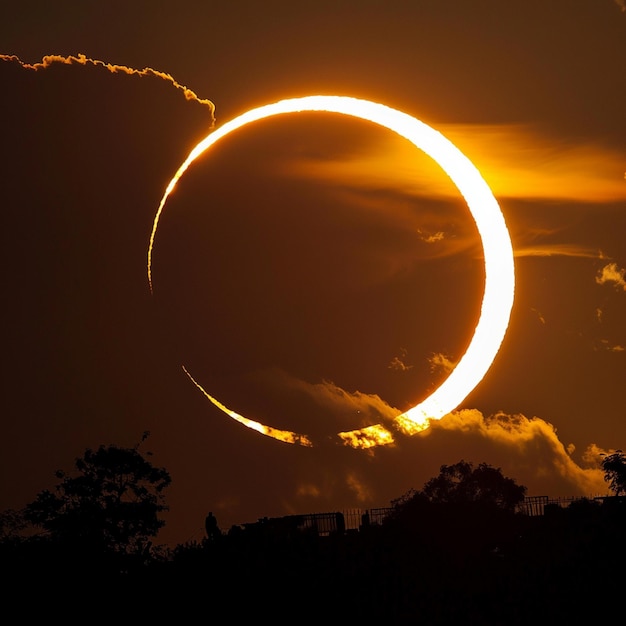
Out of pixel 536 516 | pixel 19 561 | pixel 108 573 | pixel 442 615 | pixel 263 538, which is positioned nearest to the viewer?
pixel 442 615

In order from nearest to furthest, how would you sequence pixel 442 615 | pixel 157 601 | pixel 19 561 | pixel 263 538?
pixel 442 615
pixel 157 601
pixel 263 538
pixel 19 561

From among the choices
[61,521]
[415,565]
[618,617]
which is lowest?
[618,617]

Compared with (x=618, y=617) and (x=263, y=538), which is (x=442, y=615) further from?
(x=263, y=538)

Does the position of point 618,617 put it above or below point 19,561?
below

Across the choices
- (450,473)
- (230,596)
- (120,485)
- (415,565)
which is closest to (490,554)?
(415,565)

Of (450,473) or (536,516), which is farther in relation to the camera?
(450,473)

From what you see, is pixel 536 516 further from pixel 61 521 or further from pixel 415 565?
pixel 61 521

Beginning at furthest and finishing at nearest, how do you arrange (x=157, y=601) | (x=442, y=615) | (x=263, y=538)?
(x=263, y=538), (x=157, y=601), (x=442, y=615)

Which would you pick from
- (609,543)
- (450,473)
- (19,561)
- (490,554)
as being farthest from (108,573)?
(450,473)

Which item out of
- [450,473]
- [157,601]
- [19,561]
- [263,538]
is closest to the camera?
[157,601]
